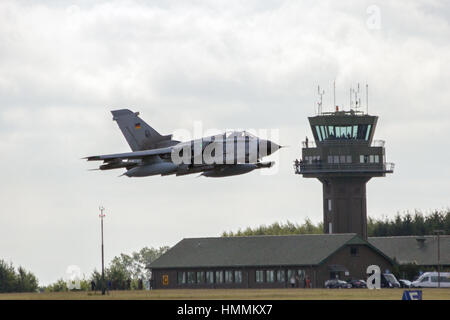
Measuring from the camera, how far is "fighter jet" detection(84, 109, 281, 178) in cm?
8694

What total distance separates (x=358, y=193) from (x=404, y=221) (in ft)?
94.3

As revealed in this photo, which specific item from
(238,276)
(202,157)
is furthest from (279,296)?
(238,276)

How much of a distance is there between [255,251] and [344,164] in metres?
17.9

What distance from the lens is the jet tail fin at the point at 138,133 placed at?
97.5 meters

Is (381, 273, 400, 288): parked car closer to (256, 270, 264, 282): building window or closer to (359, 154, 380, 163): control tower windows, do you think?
(256, 270, 264, 282): building window

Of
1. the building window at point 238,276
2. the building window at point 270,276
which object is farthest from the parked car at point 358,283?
the building window at point 238,276

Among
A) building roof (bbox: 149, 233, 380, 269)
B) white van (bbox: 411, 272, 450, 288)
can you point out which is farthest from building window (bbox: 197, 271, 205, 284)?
white van (bbox: 411, 272, 450, 288)

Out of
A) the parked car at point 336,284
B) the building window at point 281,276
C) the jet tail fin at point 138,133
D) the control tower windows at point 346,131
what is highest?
the control tower windows at point 346,131

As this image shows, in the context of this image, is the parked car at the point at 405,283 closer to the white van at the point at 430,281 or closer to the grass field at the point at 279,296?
the white van at the point at 430,281

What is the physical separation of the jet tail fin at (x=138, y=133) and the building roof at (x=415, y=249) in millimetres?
68572

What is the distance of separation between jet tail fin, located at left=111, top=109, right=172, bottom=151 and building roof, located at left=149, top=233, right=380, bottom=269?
55.2m
